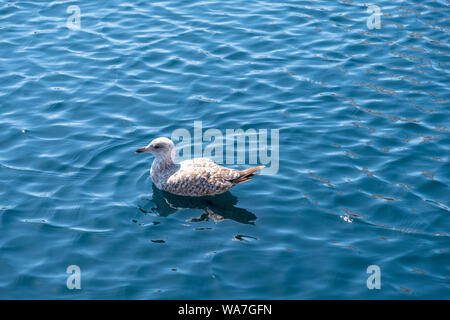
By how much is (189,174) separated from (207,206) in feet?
2.84

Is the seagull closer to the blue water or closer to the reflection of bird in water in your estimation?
the reflection of bird in water

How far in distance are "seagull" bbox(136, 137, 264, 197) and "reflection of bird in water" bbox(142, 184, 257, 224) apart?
133 mm

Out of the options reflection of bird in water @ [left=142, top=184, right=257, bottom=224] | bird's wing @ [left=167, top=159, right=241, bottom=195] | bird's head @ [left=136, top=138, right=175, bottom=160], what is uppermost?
bird's head @ [left=136, top=138, right=175, bottom=160]

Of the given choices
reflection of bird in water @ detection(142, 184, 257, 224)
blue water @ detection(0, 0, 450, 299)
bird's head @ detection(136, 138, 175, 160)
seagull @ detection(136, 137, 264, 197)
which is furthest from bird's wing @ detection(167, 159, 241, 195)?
bird's head @ detection(136, 138, 175, 160)

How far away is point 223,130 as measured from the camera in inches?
626

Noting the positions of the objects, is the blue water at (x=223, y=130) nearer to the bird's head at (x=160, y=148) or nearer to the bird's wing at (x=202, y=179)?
the bird's wing at (x=202, y=179)

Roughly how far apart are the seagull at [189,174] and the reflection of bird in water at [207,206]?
133 millimetres

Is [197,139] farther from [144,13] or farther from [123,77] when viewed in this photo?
[144,13]

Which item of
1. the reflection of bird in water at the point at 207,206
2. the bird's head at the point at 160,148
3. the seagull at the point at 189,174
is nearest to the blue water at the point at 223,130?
the reflection of bird in water at the point at 207,206

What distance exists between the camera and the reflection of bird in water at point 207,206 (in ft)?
43.0

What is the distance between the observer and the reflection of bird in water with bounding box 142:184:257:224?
13.1m

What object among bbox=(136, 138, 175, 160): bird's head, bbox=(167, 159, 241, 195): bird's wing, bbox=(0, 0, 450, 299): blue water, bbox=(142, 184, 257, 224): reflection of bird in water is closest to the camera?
bbox=(0, 0, 450, 299): blue water

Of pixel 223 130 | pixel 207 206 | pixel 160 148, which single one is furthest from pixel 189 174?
pixel 223 130

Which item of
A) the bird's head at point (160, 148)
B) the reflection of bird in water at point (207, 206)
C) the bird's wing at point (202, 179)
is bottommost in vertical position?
the reflection of bird in water at point (207, 206)
